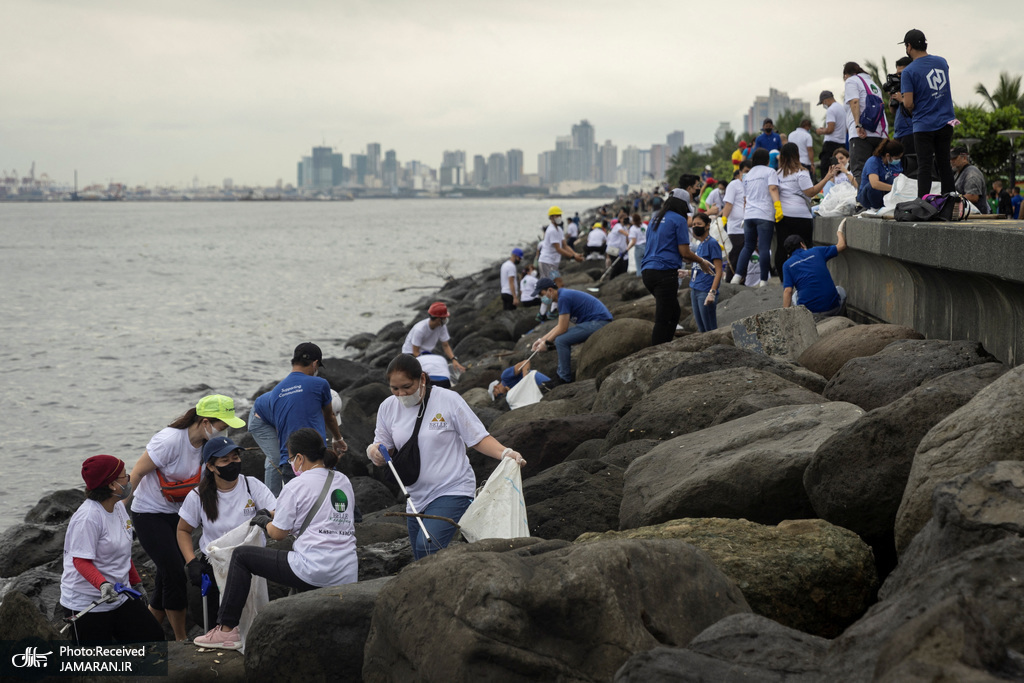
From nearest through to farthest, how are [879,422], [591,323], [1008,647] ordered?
[1008,647] < [879,422] < [591,323]

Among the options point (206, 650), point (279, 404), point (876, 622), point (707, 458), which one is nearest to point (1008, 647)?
point (876, 622)

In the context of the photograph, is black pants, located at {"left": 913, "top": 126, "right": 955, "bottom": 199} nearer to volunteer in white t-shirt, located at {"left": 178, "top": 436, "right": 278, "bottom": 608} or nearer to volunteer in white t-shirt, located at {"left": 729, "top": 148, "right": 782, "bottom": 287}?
volunteer in white t-shirt, located at {"left": 729, "top": 148, "right": 782, "bottom": 287}

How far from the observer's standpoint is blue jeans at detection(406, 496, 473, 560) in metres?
5.73

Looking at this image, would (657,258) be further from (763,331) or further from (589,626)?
(589,626)

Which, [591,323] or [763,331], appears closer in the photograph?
[763,331]

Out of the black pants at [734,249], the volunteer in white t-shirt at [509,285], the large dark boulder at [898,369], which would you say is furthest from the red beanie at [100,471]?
the volunteer in white t-shirt at [509,285]

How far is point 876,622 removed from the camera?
9.50 ft

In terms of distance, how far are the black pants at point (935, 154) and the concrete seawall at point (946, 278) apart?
0.55 metres

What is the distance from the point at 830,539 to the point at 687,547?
31.8 inches

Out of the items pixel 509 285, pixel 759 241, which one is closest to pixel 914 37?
pixel 759 241

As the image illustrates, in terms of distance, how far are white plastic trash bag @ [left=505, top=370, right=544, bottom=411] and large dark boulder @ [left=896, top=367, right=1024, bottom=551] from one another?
6.58 meters

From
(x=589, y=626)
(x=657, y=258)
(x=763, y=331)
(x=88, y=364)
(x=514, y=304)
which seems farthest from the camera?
(x=88, y=364)

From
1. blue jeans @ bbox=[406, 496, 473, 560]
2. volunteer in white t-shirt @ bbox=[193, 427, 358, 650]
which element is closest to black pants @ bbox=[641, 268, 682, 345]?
blue jeans @ bbox=[406, 496, 473, 560]

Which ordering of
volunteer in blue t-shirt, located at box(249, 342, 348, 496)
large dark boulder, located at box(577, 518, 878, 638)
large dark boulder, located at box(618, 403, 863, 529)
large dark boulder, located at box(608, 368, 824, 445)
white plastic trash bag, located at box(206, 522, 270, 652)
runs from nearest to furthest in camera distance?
1. large dark boulder, located at box(577, 518, 878, 638)
2. large dark boulder, located at box(618, 403, 863, 529)
3. white plastic trash bag, located at box(206, 522, 270, 652)
4. large dark boulder, located at box(608, 368, 824, 445)
5. volunteer in blue t-shirt, located at box(249, 342, 348, 496)
